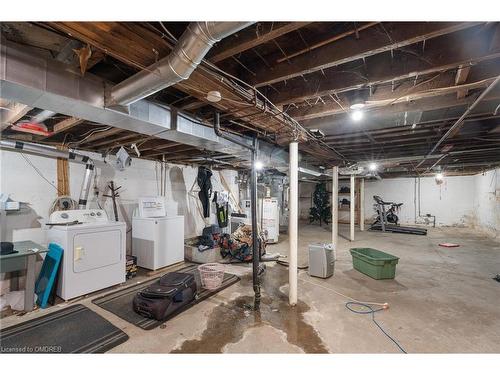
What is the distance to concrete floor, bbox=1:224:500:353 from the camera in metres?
2.02

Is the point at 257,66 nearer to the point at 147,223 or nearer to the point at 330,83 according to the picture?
the point at 330,83

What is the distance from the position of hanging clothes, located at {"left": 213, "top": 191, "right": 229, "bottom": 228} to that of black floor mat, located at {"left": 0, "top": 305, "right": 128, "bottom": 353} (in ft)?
9.76

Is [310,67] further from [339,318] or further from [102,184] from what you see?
[102,184]

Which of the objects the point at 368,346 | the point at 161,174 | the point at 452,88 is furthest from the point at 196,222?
the point at 452,88

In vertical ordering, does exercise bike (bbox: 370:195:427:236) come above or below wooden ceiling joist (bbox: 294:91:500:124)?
below

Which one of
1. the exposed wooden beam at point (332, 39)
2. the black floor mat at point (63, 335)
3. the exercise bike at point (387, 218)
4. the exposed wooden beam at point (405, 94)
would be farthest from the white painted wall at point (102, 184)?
the exercise bike at point (387, 218)

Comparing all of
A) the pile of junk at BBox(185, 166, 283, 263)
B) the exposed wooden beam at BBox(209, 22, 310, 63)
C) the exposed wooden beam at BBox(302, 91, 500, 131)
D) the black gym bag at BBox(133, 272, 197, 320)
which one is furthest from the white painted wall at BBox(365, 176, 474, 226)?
the exposed wooden beam at BBox(209, 22, 310, 63)

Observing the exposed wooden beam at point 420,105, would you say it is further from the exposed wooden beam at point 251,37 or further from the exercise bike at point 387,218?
the exercise bike at point 387,218

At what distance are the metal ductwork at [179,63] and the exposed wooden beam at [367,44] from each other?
0.76m

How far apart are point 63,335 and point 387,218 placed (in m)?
10.1

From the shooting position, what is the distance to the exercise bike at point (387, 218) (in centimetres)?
783

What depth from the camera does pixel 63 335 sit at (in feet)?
7.09

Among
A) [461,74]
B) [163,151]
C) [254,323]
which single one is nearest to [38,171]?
[163,151]

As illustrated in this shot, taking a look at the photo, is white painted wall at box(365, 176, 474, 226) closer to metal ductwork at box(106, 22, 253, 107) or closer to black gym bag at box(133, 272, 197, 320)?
black gym bag at box(133, 272, 197, 320)
